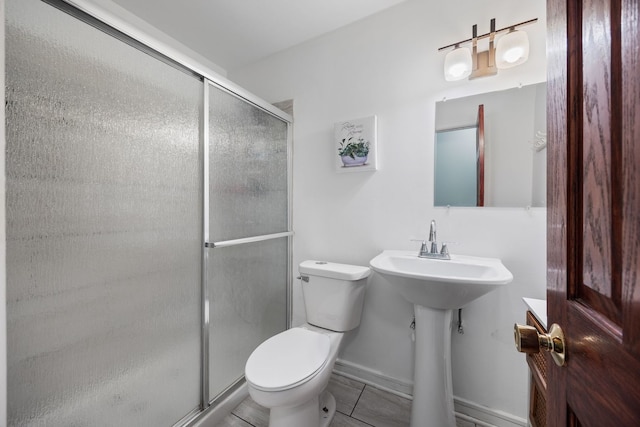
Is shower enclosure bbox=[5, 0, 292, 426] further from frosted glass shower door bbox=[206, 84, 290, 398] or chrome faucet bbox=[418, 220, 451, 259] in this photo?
chrome faucet bbox=[418, 220, 451, 259]

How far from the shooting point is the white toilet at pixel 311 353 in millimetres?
1054

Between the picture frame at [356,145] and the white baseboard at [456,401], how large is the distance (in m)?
1.34

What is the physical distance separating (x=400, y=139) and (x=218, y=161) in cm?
110

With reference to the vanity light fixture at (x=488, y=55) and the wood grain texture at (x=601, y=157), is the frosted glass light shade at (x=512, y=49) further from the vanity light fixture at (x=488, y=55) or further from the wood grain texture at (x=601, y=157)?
the wood grain texture at (x=601, y=157)

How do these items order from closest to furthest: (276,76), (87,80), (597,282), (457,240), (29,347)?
1. (597,282)
2. (29,347)
3. (87,80)
4. (457,240)
5. (276,76)

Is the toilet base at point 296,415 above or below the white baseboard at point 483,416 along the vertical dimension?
above

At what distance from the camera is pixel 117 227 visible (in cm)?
101

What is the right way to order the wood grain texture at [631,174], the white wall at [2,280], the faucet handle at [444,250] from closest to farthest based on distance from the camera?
1. the wood grain texture at [631,174]
2. the white wall at [2,280]
3. the faucet handle at [444,250]

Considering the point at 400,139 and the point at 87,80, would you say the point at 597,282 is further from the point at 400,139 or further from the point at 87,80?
the point at 87,80

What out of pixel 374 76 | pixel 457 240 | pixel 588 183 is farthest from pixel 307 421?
pixel 374 76

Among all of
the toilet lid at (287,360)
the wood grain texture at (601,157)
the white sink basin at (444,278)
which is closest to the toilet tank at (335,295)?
the toilet lid at (287,360)

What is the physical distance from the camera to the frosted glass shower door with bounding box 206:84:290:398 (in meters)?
1.41

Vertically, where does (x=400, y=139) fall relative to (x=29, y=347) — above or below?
above

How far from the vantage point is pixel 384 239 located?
5.26ft
